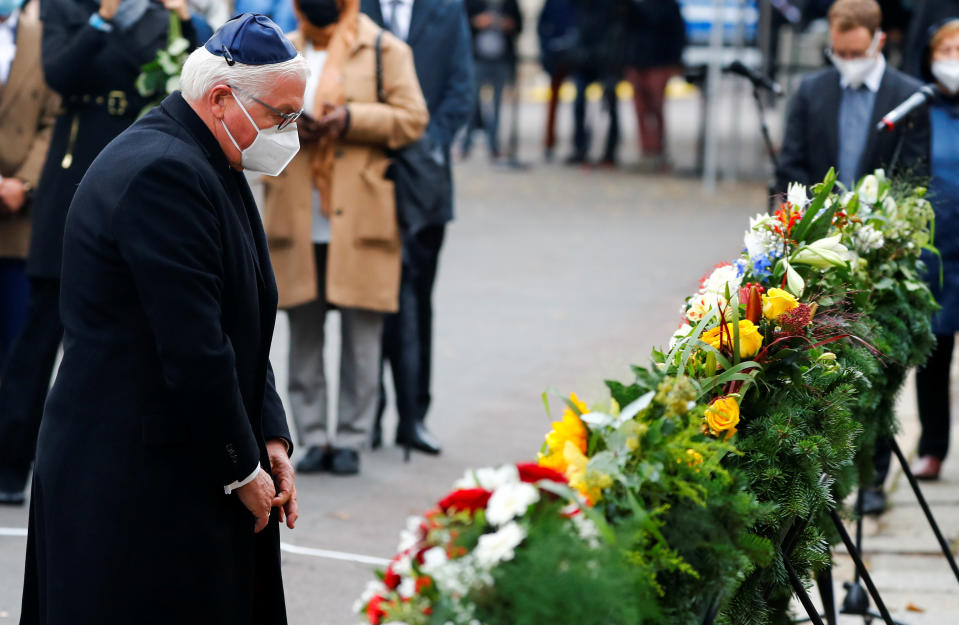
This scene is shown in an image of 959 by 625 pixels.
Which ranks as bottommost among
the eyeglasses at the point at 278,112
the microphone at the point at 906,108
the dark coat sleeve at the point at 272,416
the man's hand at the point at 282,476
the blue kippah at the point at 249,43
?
the man's hand at the point at 282,476

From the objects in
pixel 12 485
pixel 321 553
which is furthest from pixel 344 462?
pixel 12 485

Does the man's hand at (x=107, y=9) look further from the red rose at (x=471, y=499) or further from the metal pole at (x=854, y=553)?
the red rose at (x=471, y=499)

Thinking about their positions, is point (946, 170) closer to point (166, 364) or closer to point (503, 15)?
point (166, 364)

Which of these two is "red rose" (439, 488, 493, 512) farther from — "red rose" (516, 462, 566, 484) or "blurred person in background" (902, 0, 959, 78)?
"blurred person in background" (902, 0, 959, 78)

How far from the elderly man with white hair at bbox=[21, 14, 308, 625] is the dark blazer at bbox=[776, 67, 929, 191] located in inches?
136

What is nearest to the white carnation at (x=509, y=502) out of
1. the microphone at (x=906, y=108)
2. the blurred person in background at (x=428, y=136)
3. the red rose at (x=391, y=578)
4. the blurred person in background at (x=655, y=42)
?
the red rose at (x=391, y=578)

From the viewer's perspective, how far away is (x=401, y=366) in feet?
20.4

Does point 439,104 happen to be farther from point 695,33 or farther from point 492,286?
point 695,33

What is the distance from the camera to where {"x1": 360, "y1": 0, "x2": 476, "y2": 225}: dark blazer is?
629 centimetres

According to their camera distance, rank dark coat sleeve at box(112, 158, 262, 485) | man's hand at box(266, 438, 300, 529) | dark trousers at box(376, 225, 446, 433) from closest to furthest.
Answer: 1. dark coat sleeve at box(112, 158, 262, 485)
2. man's hand at box(266, 438, 300, 529)
3. dark trousers at box(376, 225, 446, 433)

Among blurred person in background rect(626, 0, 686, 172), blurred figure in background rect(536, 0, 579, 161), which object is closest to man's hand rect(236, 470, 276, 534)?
blurred person in background rect(626, 0, 686, 172)

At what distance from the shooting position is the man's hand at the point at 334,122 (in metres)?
5.52

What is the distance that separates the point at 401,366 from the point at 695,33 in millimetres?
20171

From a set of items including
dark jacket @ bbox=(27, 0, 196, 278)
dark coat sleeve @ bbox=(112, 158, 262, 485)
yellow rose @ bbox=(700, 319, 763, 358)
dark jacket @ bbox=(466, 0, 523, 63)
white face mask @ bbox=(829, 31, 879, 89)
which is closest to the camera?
dark coat sleeve @ bbox=(112, 158, 262, 485)
